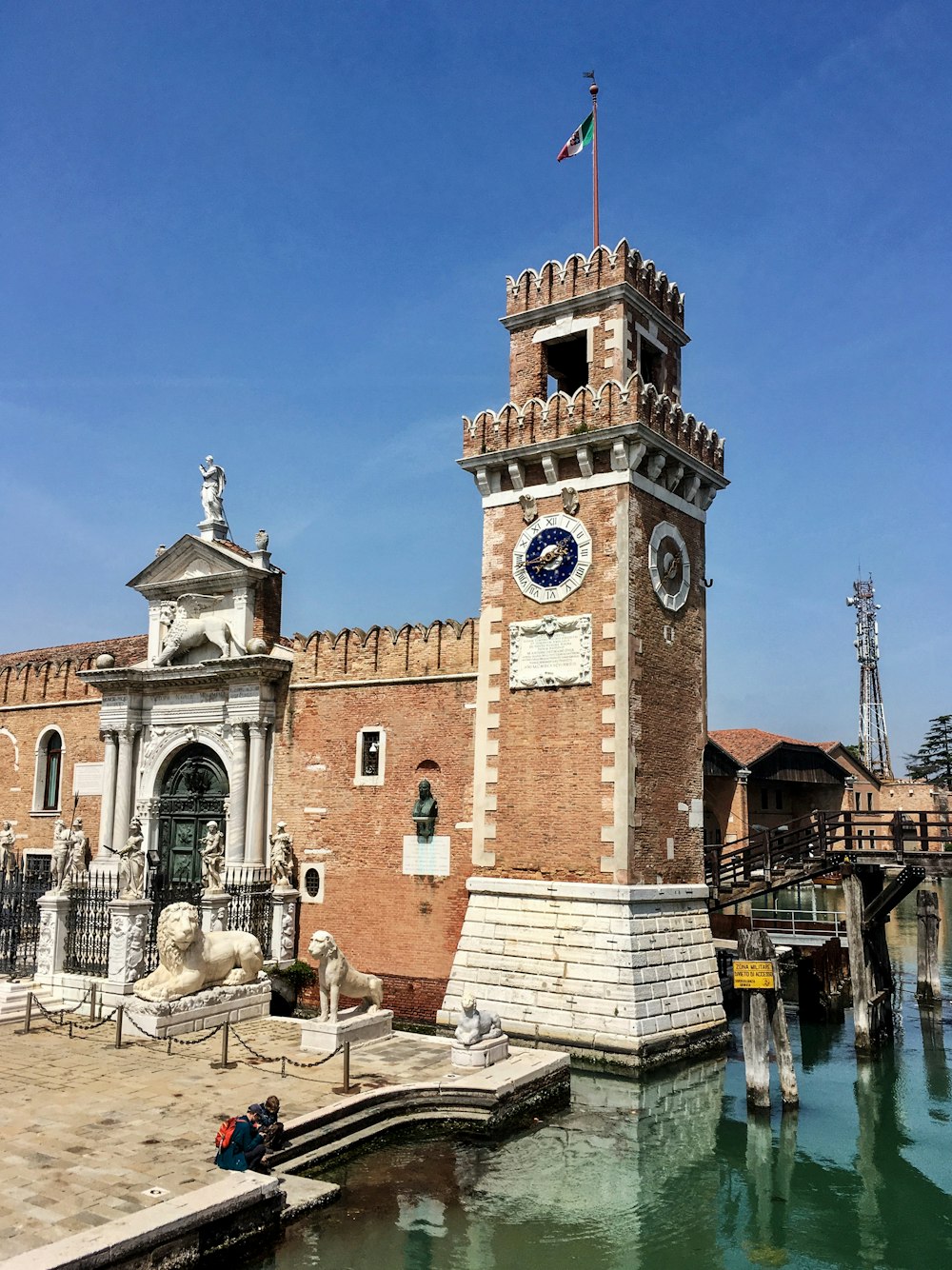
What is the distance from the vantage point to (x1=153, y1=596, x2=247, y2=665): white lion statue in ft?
80.8

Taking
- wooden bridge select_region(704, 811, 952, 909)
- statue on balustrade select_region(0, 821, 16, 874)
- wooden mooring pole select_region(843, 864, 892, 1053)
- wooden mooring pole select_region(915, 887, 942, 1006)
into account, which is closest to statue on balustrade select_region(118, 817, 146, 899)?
statue on balustrade select_region(0, 821, 16, 874)

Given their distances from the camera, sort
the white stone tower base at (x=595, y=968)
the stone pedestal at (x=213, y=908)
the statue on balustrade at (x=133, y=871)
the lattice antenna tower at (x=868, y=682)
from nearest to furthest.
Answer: the white stone tower base at (x=595, y=968)
the statue on balustrade at (x=133, y=871)
the stone pedestal at (x=213, y=908)
the lattice antenna tower at (x=868, y=682)

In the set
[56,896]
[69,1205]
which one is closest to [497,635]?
[56,896]

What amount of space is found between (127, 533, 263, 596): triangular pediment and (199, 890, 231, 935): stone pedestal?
300 inches

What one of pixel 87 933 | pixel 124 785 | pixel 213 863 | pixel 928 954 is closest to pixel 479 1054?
pixel 213 863

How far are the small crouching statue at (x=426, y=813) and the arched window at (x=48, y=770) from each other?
40.2 ft

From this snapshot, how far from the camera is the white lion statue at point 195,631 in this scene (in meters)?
24.6

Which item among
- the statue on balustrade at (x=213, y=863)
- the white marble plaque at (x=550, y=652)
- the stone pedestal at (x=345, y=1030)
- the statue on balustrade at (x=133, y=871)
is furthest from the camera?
the statue on balustrade at (x=213, y=863)

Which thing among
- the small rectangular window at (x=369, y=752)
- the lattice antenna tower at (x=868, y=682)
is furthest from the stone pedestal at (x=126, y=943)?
the lattice antenna tower at (x=868, y=682)

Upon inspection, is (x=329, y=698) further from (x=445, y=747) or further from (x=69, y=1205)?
(x=69, y=1205)

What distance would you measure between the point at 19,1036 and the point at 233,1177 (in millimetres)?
8067

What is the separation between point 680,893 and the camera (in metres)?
19.4

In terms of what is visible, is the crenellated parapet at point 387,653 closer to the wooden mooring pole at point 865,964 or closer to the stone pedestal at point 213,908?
the stone pedestal at point 213,908

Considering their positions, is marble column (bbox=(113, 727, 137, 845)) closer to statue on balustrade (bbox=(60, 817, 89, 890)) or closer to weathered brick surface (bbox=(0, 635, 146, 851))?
statue on balustrade (bbox=(60, 817, 89, 890))
